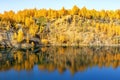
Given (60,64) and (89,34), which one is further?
(89,34)

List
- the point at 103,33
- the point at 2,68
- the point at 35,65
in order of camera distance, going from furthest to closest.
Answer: the point at 103,33 < the point at 35,65 < the point at 2,68

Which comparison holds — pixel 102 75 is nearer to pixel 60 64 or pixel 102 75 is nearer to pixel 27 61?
pixel 60 64

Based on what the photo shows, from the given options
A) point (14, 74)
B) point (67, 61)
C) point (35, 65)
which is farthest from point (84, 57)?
point (14, 74)

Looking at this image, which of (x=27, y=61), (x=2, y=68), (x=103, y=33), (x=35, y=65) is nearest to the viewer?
(x=2, y=68)

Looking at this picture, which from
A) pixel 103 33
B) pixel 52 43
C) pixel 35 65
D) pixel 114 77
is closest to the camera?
pixel 114 77

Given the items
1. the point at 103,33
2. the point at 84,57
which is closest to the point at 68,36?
the point at 103,33

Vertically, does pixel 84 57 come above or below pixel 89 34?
below

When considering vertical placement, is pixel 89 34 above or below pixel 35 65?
above

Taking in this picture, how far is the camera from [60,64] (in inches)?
4149

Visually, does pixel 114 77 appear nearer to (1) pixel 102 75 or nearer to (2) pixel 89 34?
(1) pixel 102 75

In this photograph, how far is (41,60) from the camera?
375ft

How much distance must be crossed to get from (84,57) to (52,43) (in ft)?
204

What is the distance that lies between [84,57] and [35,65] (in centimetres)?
3077

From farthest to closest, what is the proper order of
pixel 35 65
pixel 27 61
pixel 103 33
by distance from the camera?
pixel 103 33, pixel 27 61, pixel 35 65
